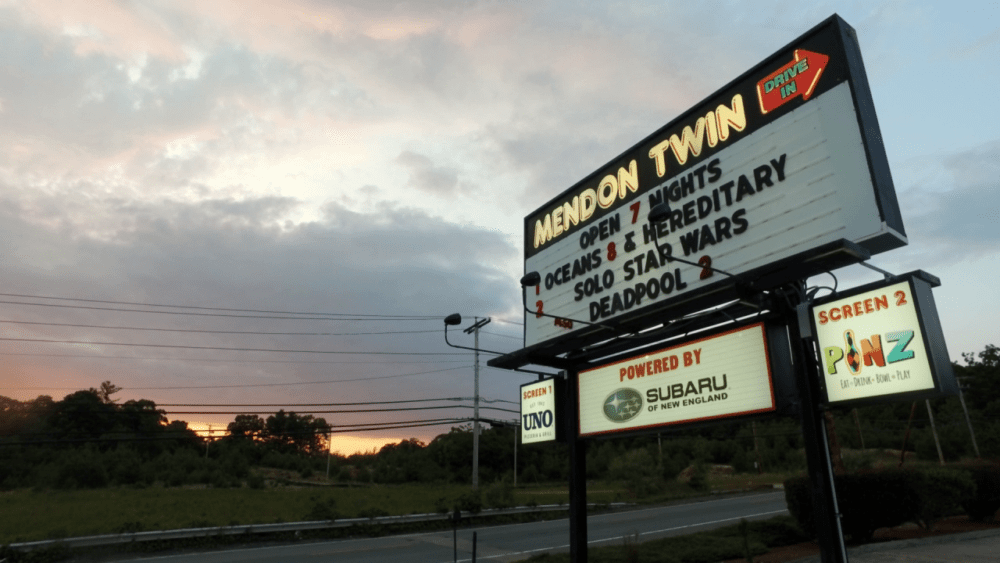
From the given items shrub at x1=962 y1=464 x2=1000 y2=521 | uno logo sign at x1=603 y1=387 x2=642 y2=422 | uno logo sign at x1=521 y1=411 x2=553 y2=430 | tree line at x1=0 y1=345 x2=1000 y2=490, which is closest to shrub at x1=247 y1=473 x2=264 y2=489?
tree line at x1=0 y1=345 x2=1000 y2=490

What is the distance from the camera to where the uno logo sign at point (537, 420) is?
10.8m

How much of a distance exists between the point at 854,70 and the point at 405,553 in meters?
18.8

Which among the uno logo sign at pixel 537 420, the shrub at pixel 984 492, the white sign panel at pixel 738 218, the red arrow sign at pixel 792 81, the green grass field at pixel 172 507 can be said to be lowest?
the green grass field at pixel 172 507

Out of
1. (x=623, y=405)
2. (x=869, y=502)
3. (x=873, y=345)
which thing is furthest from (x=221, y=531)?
(x=873, y=345)

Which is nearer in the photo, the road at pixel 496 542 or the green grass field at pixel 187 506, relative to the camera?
the road at pixel 496 542

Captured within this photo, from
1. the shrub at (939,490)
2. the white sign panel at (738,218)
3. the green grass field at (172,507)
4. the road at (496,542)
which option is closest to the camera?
the white sign panel at (738,218)

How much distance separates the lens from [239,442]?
69.9 m

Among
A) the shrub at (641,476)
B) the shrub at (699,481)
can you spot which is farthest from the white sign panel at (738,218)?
the shrub at (699,481)

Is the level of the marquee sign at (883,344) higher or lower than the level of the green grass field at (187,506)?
higher

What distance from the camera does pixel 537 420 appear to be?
11125mm

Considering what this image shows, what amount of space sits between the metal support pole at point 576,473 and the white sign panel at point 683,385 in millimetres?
185

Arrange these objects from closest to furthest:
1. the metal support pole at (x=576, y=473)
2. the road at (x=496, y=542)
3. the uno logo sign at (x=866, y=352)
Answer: the uno logo sign at (x=866, y=352)
the metal support pole at (x=576, y=473)
the road at (x=496, y=542)

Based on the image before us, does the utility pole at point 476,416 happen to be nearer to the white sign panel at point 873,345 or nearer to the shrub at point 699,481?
the shrub at point 699,481

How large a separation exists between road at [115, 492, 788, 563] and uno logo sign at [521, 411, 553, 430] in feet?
26.1
